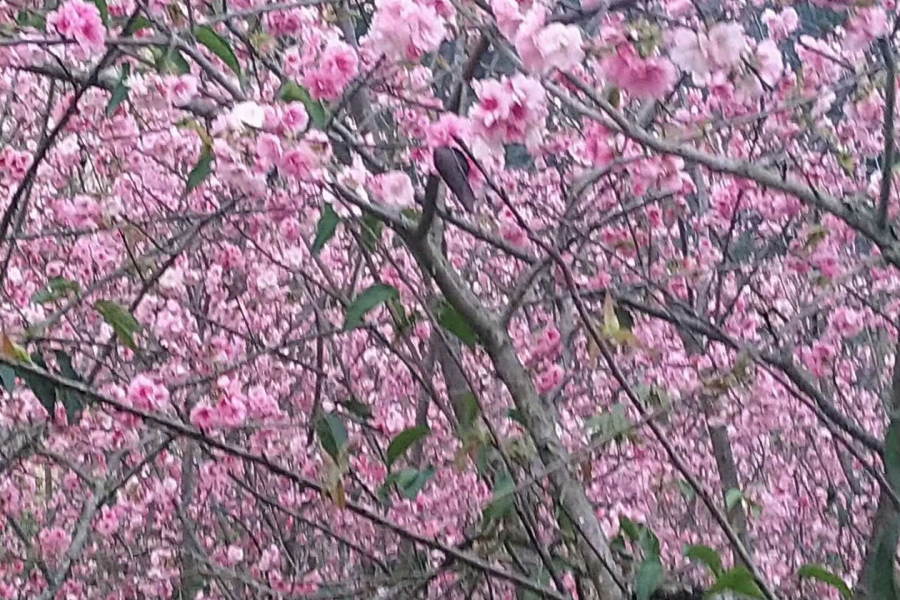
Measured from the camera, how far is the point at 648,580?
1.67 meters

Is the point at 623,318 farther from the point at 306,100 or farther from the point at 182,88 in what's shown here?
the point at 182,88

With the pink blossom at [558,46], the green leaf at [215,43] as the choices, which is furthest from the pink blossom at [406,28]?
the green leaf at [215,43]

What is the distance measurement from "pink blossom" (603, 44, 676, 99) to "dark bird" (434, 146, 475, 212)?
0.28 metres

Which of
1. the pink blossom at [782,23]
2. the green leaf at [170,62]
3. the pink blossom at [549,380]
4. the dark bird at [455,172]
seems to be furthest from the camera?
the pink blossom at [782,23]

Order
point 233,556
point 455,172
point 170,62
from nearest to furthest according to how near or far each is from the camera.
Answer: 1. point 455,172
2. point 170,62
3. point 233,556

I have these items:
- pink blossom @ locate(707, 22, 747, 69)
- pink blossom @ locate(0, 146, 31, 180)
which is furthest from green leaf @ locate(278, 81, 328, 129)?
pink blossom @ locate(0, 146, 31, 180)

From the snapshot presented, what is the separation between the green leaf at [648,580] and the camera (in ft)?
5.43

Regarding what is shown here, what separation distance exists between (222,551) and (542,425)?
2736 mm

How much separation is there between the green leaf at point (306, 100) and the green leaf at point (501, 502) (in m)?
0.76

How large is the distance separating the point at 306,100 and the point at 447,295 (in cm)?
45

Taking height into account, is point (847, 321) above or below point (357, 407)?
above

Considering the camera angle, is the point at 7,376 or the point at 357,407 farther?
the point at 357,407

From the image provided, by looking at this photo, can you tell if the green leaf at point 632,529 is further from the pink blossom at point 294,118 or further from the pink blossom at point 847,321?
the pink blossom at point 847,321

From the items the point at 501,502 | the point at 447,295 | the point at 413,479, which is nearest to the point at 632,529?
the point at 501,502
